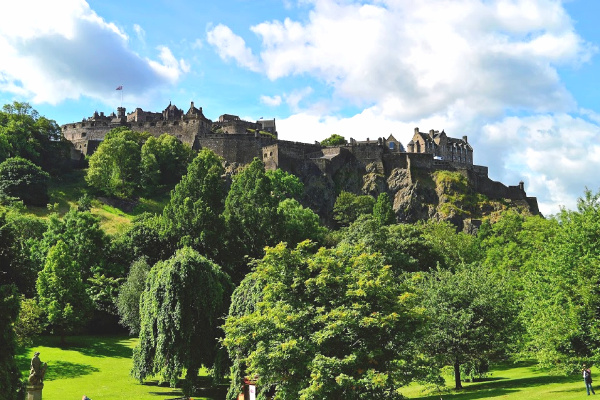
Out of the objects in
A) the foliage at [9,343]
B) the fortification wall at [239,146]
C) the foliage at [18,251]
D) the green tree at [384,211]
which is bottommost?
the foliage at [9,343]

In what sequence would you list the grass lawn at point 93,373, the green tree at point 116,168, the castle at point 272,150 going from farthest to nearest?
1. the castle at point 272,150
2. the green tree at point 116,168
3. the grass lawn at point 93,373

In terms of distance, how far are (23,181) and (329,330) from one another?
220 ft

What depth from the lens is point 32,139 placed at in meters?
88.2

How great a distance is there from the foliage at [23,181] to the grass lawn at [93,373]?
37228mm

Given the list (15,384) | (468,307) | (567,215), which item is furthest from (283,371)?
(567,215)

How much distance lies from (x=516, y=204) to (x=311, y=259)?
292 feet

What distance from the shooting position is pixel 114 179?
270ft

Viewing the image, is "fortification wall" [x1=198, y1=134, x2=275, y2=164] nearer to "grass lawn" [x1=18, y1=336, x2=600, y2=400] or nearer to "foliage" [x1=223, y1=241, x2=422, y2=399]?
"grass lawn" [x1=18, y1=336, x2=600, y2=400]

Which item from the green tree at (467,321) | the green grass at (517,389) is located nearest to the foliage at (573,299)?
the green grass at (517,389)

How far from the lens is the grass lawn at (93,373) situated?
95.8ft

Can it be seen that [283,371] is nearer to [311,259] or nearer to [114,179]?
[311,259]

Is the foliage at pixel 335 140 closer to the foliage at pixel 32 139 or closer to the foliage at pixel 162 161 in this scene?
the foliage at pixel 162 161

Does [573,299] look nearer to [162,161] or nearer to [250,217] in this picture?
[250,217]

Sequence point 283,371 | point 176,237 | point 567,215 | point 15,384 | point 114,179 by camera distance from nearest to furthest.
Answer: point 15,384, point 283,371, point 567,215, point 176,237, point 114,179
